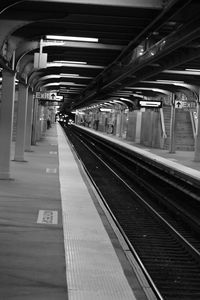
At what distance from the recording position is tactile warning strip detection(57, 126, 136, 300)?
5.20 meters

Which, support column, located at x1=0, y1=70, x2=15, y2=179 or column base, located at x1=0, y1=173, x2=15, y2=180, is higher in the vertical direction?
support column, located at x1=0, y1=70, x2=15, y2=179

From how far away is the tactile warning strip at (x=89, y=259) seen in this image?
5.20 metres

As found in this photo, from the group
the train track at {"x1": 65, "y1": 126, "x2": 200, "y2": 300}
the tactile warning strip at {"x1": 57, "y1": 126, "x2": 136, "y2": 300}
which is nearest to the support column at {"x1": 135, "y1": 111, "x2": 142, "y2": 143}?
the train track at {"x1": 65, "y1": 126, "x2": 200, "y2": 300}

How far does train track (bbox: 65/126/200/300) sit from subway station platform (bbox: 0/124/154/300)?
0.58 m

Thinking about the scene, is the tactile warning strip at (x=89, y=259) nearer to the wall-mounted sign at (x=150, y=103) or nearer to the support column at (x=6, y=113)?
the support column at (x=6, y=113)

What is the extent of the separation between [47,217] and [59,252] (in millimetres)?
2449

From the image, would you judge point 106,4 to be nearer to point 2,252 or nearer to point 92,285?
point 2,252

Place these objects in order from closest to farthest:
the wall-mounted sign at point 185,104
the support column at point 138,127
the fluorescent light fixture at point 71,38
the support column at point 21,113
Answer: the fluorescent light fixture at point 71,38
the support column at point 21,113
the wall-mounted sign at point 185,104
the support column at point 138,127

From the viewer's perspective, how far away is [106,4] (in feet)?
28.4

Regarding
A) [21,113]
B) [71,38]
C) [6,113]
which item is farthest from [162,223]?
[21,113]

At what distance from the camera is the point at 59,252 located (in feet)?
22.4

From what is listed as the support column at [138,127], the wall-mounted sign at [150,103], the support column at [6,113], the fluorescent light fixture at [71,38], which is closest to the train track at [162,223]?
the support column at [6,113]

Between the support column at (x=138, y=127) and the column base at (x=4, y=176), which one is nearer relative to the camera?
the column base at (x=4, y=176)

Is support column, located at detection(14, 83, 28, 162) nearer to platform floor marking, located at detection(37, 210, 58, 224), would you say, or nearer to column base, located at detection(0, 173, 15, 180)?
column base, located at detection(0, 173, 15, 180)
